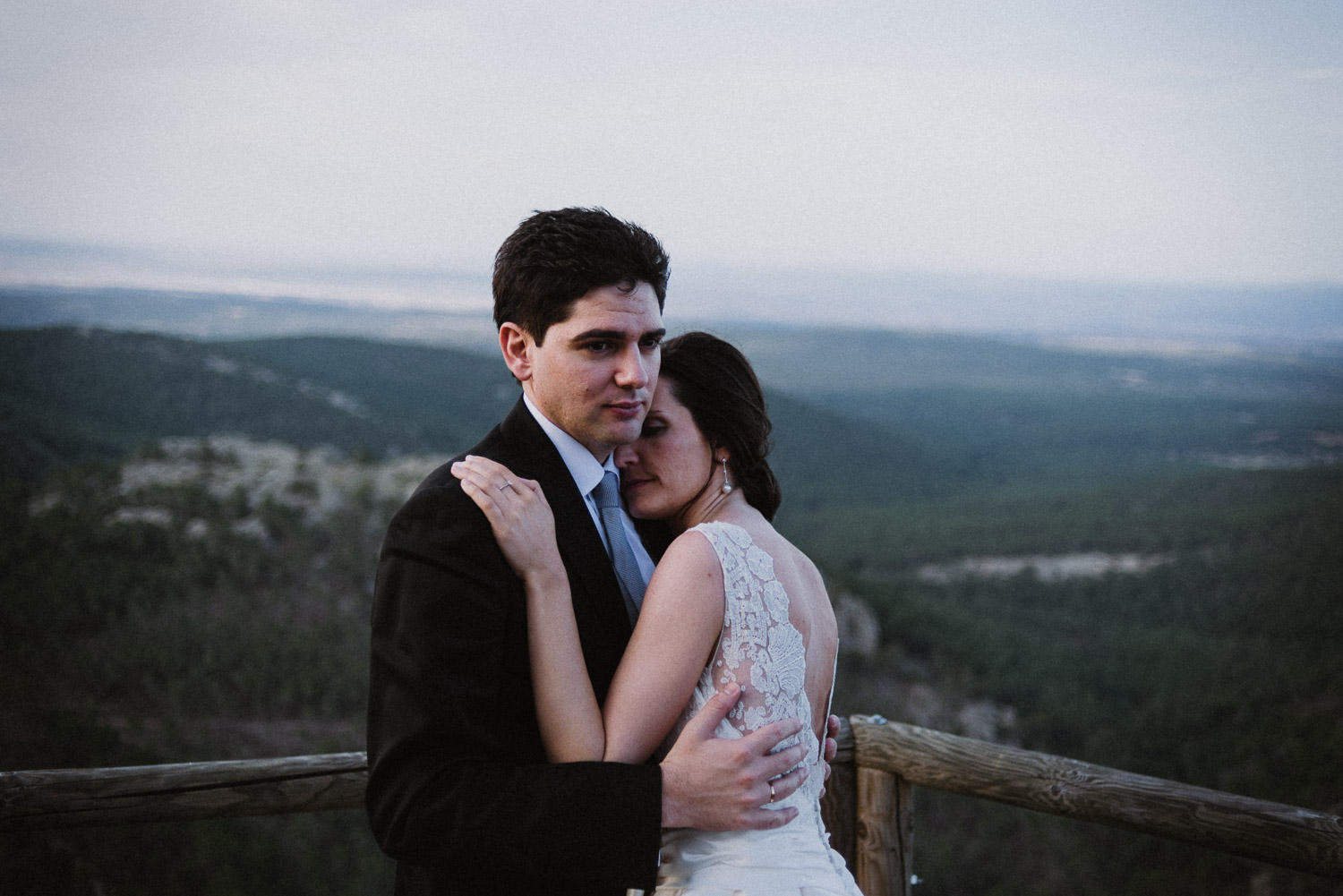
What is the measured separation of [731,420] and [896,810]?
5.64 ft

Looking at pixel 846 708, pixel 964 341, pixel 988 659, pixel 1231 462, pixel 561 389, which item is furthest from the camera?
pixel 964 341

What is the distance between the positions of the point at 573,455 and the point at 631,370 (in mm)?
263

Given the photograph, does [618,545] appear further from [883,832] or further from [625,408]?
[883,832]

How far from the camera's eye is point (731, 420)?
261cm

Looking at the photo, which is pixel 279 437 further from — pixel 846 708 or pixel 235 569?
pixel 846 708

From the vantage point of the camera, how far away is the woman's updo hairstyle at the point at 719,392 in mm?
2594

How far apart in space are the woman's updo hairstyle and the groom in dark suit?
217 mm

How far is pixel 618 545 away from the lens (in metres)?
2.41

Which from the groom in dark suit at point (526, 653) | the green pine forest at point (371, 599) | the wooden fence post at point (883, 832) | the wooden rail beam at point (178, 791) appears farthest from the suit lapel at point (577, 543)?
the green pine forest at point (371, 599)

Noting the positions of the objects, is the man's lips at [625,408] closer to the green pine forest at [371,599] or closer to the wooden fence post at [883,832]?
the wooden fence post at [883,832]

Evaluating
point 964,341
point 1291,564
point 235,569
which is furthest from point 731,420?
point 964,341

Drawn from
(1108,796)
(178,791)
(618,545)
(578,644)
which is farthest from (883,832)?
(178,791)

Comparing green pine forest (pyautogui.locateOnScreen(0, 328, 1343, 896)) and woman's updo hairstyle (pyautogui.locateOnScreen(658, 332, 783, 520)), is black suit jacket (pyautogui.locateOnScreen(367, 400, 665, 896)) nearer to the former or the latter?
woman's updo hairstyle (pyautogui.locateOnScreen(658, 332, 783, 520))

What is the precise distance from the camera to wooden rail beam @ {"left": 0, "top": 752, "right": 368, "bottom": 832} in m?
2.79
